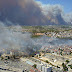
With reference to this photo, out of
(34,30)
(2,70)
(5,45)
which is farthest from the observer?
(34,30)

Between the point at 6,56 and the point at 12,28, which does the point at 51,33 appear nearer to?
the point at 12,28

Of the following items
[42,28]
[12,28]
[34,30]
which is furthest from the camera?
[42,28]

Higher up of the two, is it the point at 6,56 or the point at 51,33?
the point at 51,33

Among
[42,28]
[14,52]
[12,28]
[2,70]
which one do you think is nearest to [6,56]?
[14,52]

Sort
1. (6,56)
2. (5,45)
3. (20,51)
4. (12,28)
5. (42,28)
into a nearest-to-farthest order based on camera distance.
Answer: (6,56) < (20,51) < (5,45) < (12,28) < (42,28)

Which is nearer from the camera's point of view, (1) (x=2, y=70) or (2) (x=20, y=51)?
(1) (x=2, y=70)

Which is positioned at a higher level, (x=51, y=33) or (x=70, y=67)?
(x=51, y=33)

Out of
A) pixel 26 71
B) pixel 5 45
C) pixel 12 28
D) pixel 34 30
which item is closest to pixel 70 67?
pixel 26 71

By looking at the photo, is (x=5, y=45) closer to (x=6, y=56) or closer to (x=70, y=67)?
(x=6, y=56)

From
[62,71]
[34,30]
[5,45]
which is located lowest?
[62,71]
